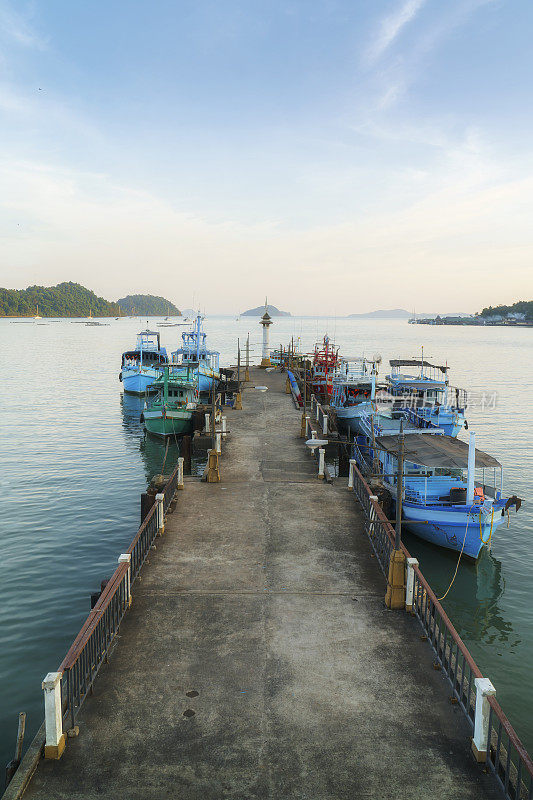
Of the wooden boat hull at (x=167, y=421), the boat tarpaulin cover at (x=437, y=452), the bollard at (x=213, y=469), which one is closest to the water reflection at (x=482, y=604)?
the boat tarpaulin cover at (x=437, y=452)

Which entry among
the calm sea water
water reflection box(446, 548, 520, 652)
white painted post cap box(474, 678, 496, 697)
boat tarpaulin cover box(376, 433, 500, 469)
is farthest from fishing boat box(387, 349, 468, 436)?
white painted post cap box(474, 678, 496, 697)

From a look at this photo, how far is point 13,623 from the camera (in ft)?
46.4

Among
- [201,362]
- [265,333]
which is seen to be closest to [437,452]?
[201,362]

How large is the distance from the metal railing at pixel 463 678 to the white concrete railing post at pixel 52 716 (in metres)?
5.52

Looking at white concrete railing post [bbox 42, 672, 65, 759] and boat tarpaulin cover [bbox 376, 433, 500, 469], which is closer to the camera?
white concrete railing post [bbox 42, 672, 65, 759]

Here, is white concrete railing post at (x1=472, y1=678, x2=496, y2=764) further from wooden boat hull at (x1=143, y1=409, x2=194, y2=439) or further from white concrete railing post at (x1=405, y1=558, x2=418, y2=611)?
wooden boat hull at (x1=143, y1=409, x2=194, y2=439)

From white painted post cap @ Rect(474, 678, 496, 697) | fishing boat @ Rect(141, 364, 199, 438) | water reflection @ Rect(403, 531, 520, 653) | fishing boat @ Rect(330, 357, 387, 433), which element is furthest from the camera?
fishing boat @ Rect(141, 364, 199, 438)

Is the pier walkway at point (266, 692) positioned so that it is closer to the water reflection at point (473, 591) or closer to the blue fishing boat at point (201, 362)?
the water reflection at point (473, 591)

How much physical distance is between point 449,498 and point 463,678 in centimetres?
1220

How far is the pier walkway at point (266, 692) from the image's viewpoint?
6.60 m

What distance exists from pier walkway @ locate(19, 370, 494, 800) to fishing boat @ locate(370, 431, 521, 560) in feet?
19.2

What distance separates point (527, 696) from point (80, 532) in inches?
624

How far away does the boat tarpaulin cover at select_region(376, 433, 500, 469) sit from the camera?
62.3 ft

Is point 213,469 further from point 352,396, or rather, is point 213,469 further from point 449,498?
point 352,396
